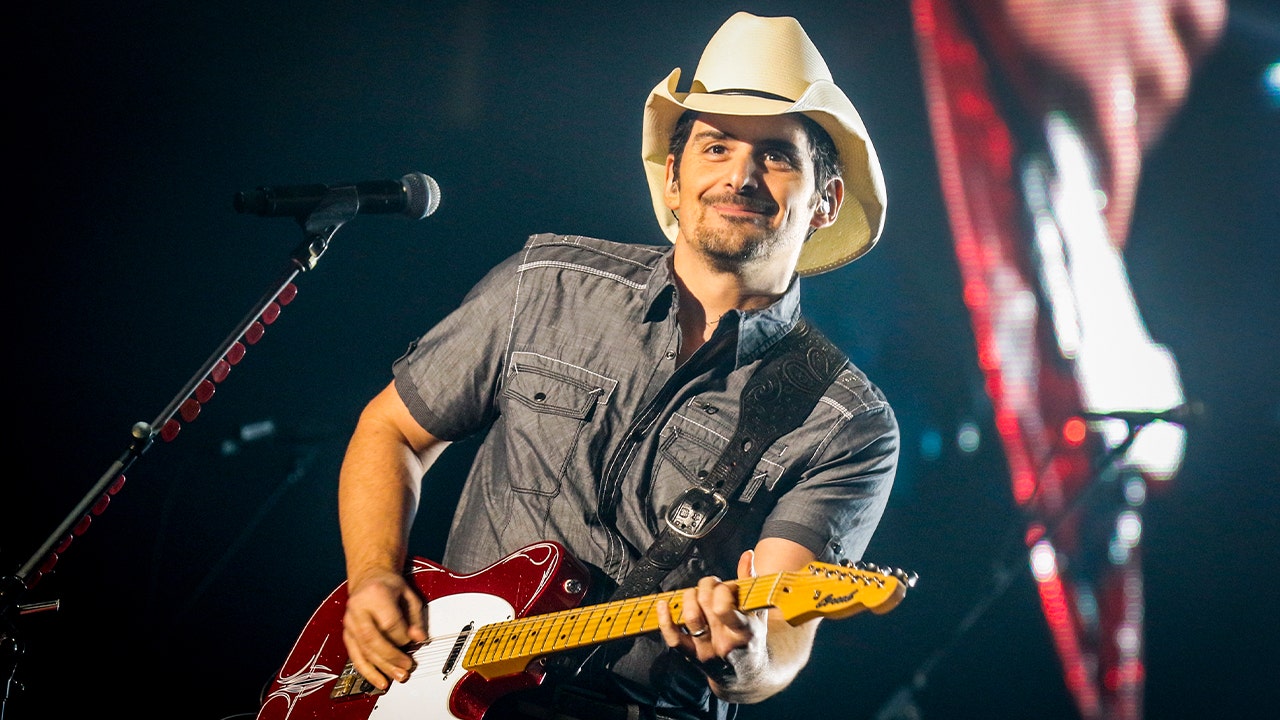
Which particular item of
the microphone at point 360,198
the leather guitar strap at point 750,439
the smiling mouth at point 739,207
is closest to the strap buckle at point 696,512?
the leather guitar strap at point 750,439

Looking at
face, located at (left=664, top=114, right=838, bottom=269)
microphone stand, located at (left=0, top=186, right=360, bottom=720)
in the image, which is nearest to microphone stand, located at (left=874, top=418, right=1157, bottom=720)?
face, located at (left=664, top=114, right=838, bottom=269)

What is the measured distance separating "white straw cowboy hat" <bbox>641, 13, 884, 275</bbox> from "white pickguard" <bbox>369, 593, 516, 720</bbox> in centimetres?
150

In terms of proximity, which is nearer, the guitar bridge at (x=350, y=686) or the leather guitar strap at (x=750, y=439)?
the guitar bridge at (x=350, y=686)

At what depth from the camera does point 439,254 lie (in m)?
4.32

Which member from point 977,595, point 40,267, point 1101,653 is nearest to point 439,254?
point 40,267

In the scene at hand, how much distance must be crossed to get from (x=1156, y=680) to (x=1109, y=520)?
0.82 m

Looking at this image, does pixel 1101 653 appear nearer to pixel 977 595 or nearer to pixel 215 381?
pixel 977 595

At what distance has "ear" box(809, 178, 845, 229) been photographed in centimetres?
290

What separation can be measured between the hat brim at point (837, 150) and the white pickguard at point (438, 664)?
4.92 feet

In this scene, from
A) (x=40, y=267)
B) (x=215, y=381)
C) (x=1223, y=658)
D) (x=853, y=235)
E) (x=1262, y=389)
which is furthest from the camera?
(x=1223, y=658)

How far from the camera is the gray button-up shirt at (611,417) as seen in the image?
99.0 inches

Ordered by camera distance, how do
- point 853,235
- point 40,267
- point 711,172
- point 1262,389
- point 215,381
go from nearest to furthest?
1. point 215,381
2. point 711,172
3. point 853,235
4. point 40,267
5. point 1262,389

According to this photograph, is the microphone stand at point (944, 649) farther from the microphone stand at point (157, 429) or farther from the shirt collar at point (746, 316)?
the microphone stand at point (157, 429)

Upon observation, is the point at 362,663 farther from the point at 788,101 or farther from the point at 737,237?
the point at 788,101
